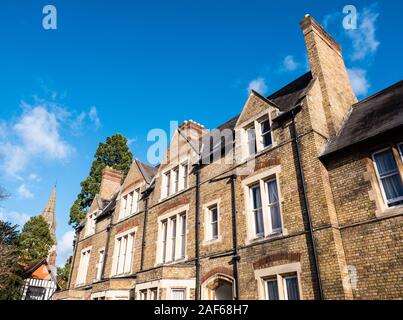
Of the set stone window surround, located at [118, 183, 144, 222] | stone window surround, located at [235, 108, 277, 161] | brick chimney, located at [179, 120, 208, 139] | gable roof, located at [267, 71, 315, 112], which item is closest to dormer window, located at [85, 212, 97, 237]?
stone window surround, located at [118, 183, 144, 222]

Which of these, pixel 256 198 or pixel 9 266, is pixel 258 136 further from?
pixel 9 266

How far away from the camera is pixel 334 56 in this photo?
1628 centimetres

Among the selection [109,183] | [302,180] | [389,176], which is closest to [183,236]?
[302,180]

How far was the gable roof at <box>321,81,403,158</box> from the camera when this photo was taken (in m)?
10.6

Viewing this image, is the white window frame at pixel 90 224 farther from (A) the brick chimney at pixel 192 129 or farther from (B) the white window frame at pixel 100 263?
(A) the brick chimney at pixel 192 129

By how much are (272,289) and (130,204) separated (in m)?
12.9

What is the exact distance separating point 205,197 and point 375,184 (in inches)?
293

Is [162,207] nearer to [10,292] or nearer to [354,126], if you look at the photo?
[354,126]

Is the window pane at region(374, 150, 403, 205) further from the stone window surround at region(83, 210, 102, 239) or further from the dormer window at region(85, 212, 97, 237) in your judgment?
the dormer window at region(85, 212, 97, 237)

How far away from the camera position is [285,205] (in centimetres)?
1160

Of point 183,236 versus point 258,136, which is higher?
point 258,136

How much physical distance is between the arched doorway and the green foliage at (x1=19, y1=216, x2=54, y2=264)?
32566 mm

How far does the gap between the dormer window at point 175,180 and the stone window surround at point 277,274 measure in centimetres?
693
